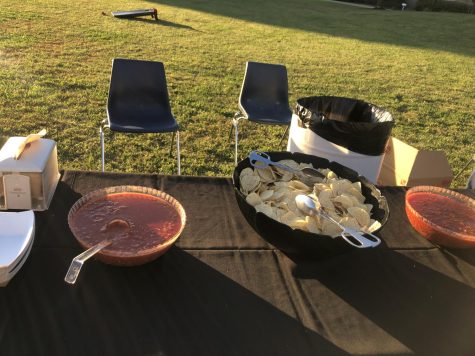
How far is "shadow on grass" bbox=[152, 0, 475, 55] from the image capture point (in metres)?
11.1

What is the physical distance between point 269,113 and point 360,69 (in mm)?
4693

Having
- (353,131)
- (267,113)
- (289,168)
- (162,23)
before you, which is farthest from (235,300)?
(162,23)

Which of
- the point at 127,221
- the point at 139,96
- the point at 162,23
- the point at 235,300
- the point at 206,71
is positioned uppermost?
the point at 127,221

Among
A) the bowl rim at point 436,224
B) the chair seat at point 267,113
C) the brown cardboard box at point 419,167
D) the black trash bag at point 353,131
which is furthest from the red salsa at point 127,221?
the chair seat at point 267,113

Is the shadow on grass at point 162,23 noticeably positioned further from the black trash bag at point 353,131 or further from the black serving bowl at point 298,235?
the black serving bowl at point 298,235

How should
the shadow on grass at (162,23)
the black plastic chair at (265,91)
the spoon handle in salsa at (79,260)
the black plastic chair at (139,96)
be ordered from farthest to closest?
1. the shadow on grass at (162,23)
2. the black plastic chair at (265,91)
3. the black plastic chair at (139,96)
4. the spoon handle in salsa at (79,260)

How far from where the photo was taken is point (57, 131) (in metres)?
3.61

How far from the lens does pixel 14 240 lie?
1.07 metres

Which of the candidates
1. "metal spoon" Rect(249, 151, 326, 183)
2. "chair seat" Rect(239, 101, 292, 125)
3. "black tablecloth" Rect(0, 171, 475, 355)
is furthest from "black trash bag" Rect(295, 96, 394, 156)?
"chair seat" Rect(239, 101, 292, 125)

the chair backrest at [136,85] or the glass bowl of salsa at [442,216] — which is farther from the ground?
the glass bowl of salsa at [442,216]

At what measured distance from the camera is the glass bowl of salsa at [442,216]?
1.33 meters

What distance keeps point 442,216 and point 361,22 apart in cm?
1353

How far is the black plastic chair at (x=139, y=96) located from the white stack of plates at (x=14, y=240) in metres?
1.81

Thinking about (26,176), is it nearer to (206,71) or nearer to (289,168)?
(289,168)
